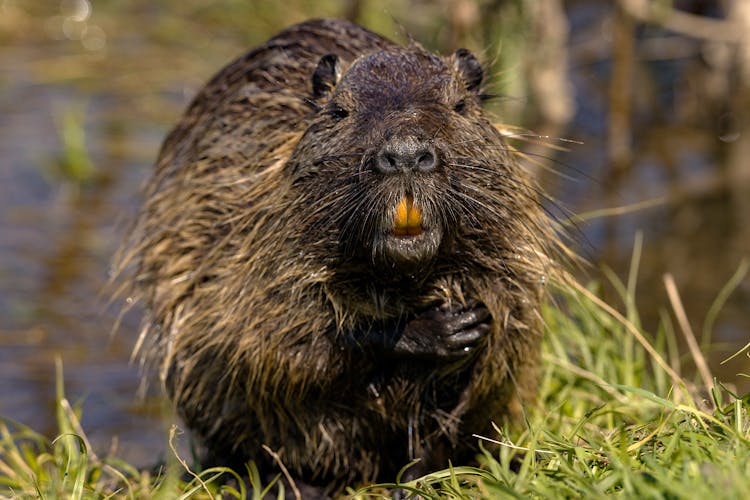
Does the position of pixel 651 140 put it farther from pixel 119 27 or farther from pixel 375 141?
pixel 375 141

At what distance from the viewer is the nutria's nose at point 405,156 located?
8.60ft

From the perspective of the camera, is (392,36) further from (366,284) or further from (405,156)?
(405,156)

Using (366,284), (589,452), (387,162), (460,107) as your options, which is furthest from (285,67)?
(589,452)

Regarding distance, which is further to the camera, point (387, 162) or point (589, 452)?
point (387, 162)

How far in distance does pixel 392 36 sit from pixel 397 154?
4753 millimetres

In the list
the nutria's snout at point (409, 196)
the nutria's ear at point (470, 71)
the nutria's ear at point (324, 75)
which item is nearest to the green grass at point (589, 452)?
the nutria's snout at point (409, 196)

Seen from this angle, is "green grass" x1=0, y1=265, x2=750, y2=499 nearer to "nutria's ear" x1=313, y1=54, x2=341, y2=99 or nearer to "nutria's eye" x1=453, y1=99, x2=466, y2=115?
"nutria's eye" x1=453, y1=99, x2=466, y2=115

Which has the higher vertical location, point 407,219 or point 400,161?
point 400,161

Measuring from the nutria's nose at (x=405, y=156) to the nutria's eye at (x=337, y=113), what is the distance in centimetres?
42

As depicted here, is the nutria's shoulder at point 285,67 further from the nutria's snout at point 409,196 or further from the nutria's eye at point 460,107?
the nutria's snout at point 409,196

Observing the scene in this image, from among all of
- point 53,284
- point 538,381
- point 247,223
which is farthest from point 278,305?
point 53,284

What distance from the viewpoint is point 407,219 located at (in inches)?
106

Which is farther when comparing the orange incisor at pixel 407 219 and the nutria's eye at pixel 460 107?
the nutria's eye at pixel 460 107

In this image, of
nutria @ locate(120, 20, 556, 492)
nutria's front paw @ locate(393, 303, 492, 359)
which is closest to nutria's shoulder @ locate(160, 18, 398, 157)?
nutria @ locate(120, 20, 556, 492)
